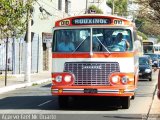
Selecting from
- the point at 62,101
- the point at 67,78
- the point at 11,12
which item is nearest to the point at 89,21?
the point at 67,78

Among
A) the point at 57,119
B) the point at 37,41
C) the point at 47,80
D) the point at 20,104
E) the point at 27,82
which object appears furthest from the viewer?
the point at 37,41

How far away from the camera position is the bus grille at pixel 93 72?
687 inches

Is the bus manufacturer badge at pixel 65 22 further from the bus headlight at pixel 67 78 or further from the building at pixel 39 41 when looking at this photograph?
the building at pixel 39 41

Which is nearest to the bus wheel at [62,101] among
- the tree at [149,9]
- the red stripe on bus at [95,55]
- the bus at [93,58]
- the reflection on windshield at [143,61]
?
the bus at [93,58]

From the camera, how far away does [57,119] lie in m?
15.0

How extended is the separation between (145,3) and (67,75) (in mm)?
10823

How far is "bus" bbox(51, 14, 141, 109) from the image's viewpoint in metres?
17.4

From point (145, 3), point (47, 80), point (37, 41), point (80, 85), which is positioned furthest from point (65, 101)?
point (37, 41)

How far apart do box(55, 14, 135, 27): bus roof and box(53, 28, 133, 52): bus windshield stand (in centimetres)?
20

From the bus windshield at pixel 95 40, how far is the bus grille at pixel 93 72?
20.0 inches

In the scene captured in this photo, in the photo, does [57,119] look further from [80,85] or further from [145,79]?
[145,79]

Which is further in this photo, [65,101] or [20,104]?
[20,104]

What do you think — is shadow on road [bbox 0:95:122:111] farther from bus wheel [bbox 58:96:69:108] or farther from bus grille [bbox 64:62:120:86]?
bus grille [bbox 64:62:120:86]

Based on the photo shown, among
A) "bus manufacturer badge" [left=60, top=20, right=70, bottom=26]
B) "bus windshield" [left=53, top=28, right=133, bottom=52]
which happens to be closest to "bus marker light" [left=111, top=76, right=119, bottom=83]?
"bus windshield" [left=53, top=28, right=133, bottom=52]
